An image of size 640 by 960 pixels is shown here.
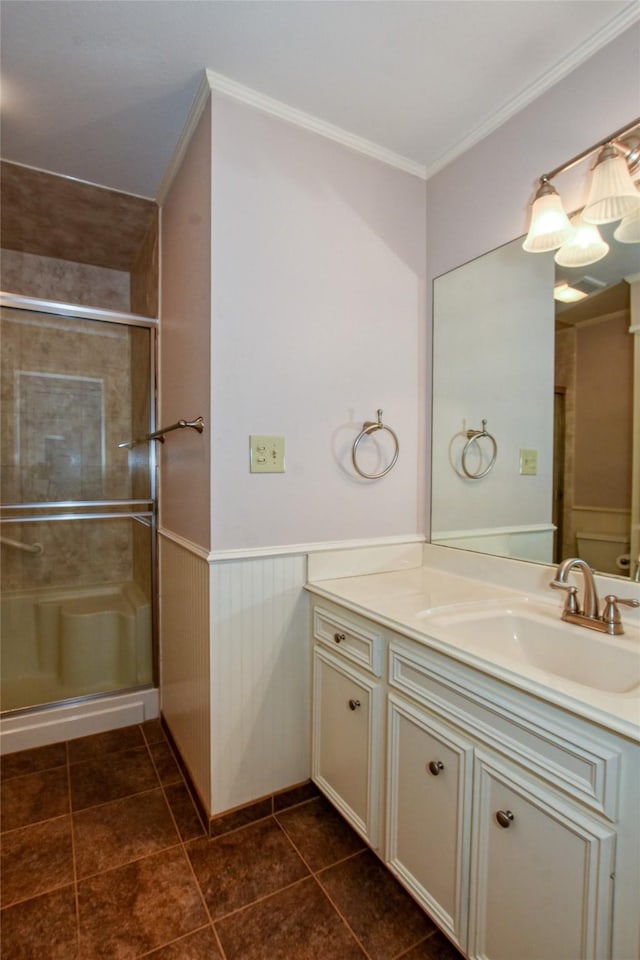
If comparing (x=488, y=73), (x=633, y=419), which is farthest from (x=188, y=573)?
(x=488, y=73)

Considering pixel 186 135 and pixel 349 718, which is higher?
pixel 186 135

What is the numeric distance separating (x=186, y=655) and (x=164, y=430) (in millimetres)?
853

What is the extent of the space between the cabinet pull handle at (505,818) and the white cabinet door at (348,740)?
40 cm

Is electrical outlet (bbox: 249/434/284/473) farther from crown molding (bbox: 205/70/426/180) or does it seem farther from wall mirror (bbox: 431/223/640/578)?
crown molding (bbox: 205/70/426/180)

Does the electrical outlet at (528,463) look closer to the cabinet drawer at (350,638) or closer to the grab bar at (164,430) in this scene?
the cabinet drawer at (350,638)

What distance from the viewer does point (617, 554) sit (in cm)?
123

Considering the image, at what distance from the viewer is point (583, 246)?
1296mm

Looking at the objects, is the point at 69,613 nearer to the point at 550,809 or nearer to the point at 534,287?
the point at 550,809

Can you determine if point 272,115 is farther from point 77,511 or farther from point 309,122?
point 77,511

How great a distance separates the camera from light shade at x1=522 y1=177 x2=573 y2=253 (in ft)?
4.15

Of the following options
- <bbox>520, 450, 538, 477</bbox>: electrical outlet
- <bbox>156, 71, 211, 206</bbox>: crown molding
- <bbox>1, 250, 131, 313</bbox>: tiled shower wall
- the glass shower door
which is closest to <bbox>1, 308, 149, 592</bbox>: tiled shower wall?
the glass shower door

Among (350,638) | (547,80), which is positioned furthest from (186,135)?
(350,638)

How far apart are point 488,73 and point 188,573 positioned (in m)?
1.87

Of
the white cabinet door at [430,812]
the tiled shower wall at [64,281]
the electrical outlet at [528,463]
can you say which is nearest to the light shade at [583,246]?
the electrical outlet at [528,463]
